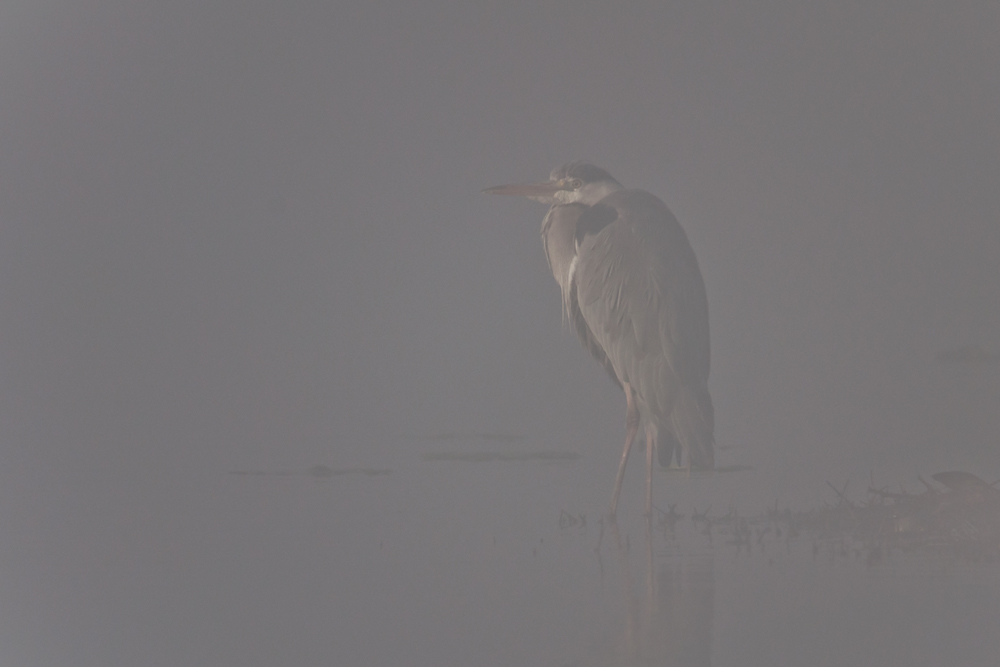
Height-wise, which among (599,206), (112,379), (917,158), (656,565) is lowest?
(656,565)

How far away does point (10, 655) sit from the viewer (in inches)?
108

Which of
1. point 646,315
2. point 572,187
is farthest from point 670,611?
point 572,187

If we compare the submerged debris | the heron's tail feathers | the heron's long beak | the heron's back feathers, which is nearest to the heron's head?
the heron's long beak

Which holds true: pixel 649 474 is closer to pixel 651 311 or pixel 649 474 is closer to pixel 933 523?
pixel 651 311

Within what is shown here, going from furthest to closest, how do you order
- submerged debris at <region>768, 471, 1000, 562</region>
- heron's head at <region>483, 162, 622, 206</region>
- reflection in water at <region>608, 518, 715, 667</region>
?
heron's head at <region>483, 162, 622, 206</region> → submerged debris at <region>768, 471, 1000, 562</region> → reflection in water at <region>608, 518, 715, 667</region>

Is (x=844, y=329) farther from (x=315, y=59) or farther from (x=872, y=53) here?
(x=315, y=59)

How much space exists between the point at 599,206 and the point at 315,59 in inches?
→ 65.5

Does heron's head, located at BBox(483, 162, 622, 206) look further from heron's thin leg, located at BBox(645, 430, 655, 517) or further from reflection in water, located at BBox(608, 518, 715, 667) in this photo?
reflection in water, located at BBox(608, 518, 715, 667)

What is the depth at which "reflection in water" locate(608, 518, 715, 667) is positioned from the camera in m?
1.67

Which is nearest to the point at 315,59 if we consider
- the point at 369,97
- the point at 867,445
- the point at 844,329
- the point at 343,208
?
the point at 369,97

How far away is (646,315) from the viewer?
3.08 meters

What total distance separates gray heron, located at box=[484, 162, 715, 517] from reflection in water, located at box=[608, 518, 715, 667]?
618 millimetres

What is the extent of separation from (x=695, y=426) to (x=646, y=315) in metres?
0.40

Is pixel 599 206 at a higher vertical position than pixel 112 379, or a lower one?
higher
